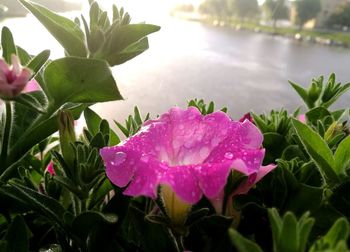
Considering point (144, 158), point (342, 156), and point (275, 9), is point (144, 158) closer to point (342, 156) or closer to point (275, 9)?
point (342, 156)

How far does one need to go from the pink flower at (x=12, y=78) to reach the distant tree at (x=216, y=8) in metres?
20.9

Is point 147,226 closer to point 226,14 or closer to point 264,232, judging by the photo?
point 264,232

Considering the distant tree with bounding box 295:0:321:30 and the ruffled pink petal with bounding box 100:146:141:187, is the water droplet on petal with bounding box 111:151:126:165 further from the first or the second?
the distant tree with bounding box 295:0:321:30

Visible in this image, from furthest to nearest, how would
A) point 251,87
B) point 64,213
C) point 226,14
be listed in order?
point 226,14 → point 251,87 → point 64,213

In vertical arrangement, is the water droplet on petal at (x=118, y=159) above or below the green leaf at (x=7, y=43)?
below

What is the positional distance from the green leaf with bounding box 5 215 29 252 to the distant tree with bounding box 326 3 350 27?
20.9m

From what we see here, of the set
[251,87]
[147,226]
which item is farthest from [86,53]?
[251,87]

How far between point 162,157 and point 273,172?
9cm

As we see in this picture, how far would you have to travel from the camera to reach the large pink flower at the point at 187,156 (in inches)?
9.8

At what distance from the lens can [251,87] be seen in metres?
3.71

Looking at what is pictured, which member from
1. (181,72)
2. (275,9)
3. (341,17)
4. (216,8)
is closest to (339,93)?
(275,9)

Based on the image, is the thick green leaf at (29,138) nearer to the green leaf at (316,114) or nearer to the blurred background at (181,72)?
the blurred background at (181,72)

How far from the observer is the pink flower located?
0.86 ft

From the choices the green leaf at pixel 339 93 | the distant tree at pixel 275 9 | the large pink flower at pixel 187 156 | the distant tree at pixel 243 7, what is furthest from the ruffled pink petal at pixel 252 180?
the distant tree at pixel 243 7
